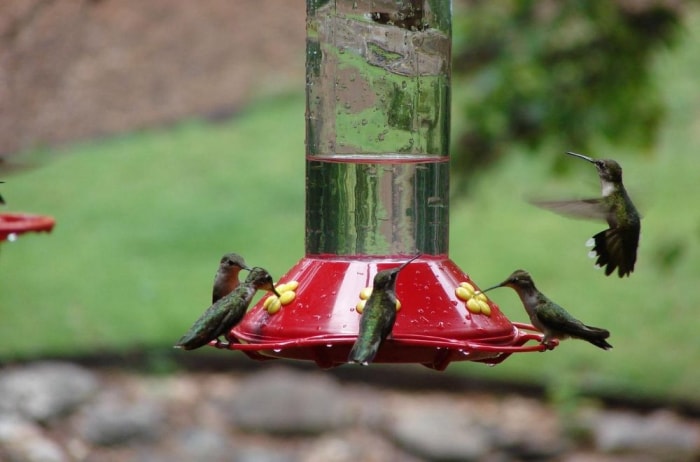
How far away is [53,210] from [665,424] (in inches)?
246

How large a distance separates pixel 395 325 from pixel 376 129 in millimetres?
736

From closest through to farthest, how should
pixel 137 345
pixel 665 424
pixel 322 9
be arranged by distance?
pixel 322 9 < pixel 665 424 < pixel 137 345

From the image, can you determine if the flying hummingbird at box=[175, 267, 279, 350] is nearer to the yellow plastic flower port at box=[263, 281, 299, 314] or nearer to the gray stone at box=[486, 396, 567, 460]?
the yellow plastic flower port at box=[263, 281, 299, 314]

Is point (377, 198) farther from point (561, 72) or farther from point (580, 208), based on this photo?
point (561, 72)

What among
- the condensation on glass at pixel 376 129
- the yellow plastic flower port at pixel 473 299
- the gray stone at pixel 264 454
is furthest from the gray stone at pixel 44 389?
the yellow plastic flower port at pixel 473 299

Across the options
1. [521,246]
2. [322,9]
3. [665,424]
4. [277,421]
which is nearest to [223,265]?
[322,9]

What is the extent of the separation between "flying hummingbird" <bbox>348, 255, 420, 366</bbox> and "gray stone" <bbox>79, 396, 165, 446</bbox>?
607 cm

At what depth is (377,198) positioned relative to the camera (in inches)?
133

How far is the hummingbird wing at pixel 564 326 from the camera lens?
3.36m

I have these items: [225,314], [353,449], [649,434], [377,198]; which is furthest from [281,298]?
[649,434]

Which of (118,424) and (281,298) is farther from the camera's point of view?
(118,424)

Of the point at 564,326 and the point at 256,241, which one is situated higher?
the point at 564,326

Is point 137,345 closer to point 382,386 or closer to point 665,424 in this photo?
point 382,386

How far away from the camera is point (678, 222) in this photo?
432 inches
